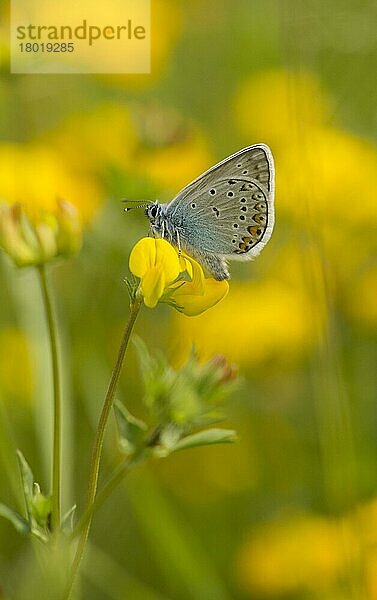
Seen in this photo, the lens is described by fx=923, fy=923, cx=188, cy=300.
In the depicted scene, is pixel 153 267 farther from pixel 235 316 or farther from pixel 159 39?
pixel 159 39

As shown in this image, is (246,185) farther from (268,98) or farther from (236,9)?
(236,9)

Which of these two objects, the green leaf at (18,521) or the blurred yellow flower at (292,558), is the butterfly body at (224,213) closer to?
the green leaf at (18,521)

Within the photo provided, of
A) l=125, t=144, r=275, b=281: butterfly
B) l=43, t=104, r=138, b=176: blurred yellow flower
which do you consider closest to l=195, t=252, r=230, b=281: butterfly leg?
l=125, t=144, r=275, b=281: butterfly

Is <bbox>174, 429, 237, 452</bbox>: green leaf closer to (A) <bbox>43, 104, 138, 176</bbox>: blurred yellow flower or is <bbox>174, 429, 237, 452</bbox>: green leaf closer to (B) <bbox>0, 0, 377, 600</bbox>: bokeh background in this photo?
(B) <bbox>0, 0, 377, 600</bbox>: bokeh background

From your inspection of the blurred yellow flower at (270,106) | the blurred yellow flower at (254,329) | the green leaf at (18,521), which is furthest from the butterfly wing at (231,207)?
the blurred yellow flower at (270,106)

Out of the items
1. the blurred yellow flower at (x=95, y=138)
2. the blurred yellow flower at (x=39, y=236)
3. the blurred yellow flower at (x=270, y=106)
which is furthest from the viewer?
the blurred yellow flower at (x=270, y=106)

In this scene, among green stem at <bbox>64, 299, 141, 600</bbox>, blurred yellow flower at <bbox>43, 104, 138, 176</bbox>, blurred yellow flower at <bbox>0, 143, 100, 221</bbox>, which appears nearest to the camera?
green stem at <bbox>64, 299, 141, 600</bbox>
